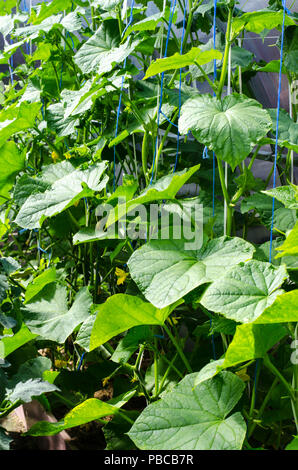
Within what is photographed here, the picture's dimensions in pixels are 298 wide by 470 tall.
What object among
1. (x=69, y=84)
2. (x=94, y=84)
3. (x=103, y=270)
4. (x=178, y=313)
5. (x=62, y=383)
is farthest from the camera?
(x=69, y=84)

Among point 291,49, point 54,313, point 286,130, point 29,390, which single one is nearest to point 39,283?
point 54,313

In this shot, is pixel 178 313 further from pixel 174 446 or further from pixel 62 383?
pixel 174 446

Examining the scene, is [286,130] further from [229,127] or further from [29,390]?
[29,390]

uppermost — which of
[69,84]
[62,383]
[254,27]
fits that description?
[254,27]

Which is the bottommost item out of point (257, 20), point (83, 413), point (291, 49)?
point (83, 413)

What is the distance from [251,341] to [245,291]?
8 cm

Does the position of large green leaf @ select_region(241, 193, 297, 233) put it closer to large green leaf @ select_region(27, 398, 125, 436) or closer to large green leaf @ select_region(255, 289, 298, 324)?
large green leaf @ select_region(255, 289, 298, 324)

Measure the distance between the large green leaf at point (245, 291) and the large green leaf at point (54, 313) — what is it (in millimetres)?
446

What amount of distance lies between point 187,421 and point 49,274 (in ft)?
1.98

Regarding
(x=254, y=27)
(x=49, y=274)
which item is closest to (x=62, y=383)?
(x=49, y=274)

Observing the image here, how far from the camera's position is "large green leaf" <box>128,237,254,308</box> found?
0.89 metres

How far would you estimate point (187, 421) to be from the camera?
888 millimetres

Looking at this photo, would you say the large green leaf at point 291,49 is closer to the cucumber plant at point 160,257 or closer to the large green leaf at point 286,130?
the cucumber plant at point 160,257

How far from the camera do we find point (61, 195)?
1.22 m
